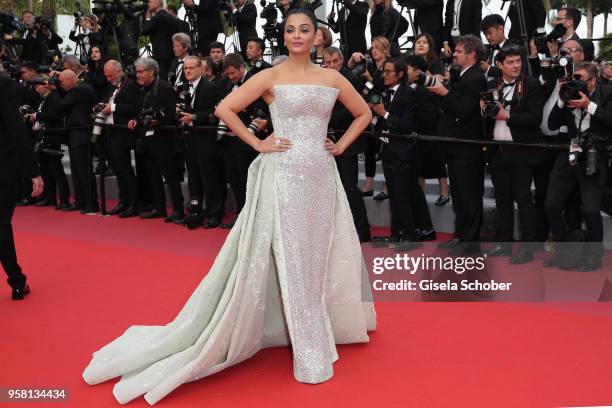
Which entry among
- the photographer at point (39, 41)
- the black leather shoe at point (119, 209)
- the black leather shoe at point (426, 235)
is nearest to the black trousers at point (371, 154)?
the black leather shoe at point (426, 235)

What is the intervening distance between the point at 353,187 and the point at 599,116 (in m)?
2.33

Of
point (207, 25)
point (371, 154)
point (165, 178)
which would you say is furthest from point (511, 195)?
point (207, 25)

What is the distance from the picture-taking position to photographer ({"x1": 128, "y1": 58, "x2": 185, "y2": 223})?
8.59m

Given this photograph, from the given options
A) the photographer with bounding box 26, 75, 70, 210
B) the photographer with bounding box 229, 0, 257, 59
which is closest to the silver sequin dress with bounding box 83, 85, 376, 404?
the photographer with bounding box 26, 75, 70, 210

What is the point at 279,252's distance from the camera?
415 centimetres

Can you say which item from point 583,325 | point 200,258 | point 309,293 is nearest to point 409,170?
point 200,258

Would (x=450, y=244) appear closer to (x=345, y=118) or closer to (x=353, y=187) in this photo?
(x=353, y=187)

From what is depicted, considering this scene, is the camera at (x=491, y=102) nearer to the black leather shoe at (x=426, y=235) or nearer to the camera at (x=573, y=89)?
the camera at (x=573, y=89)

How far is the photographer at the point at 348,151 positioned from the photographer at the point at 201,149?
1590 millimetres

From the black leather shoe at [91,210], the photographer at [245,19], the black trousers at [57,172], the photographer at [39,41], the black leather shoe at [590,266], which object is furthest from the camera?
the photographer at [39,41]

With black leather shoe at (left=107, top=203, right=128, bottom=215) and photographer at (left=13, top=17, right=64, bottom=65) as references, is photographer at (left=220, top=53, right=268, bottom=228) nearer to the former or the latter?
black leather shoe at (left=107, top=203, right=128, bottom=215)

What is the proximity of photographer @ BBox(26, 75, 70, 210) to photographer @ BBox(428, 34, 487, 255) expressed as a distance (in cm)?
530

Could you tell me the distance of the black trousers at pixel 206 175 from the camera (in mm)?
8430

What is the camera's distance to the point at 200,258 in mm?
6992
